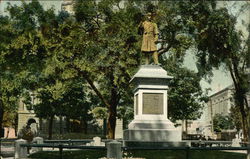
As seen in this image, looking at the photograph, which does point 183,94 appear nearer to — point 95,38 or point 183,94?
point 183,94

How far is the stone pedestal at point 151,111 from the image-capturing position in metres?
19.1

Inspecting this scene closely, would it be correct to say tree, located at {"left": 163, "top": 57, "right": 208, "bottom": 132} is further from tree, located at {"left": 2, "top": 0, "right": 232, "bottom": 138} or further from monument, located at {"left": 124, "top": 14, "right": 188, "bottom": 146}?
monument, located at {"left": 124, "top": 14, "right": 188, "bottom": 146}

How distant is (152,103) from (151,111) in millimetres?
406

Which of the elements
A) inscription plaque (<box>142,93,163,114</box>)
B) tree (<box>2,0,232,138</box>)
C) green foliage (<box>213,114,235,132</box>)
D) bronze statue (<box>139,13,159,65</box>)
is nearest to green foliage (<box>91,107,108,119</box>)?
tree (<box>2,0,232,138</box>)

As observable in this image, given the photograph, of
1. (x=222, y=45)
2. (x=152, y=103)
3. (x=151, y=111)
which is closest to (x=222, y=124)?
(x=222, y=45)

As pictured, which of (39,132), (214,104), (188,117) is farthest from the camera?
(214,104)

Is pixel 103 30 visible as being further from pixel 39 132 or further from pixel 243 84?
pixel 39 132

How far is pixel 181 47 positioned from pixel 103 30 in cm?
632

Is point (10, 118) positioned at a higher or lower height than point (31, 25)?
lower

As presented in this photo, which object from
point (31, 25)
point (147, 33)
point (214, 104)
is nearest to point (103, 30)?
point (31, 25)

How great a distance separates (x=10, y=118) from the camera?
79375mm

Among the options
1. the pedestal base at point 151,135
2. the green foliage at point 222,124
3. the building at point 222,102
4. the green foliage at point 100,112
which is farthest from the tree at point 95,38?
the building at point 222,102

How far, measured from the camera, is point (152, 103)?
65.2 feet

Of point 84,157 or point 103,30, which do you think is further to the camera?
point 103,30
